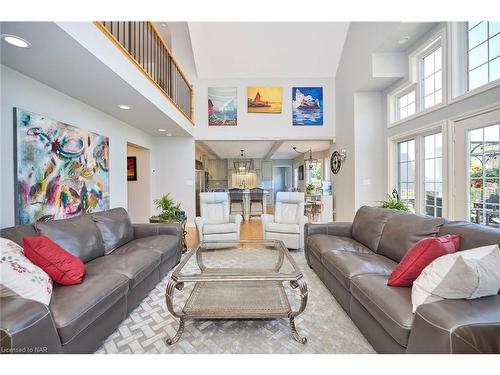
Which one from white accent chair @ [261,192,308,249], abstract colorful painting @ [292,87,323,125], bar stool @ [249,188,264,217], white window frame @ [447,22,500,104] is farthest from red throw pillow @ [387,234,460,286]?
bar stool @ [249,188,264,217]

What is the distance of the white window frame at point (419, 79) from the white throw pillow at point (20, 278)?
4564mm

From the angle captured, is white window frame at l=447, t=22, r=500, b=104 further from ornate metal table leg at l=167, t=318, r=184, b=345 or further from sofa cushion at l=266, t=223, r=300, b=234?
ornate metal table leg at l=167, t=318, r=184, b=345

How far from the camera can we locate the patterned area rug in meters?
1.55

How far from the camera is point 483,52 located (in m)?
2.60

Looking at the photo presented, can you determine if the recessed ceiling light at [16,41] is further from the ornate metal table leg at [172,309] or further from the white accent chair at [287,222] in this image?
the white accent chair at [287,222]

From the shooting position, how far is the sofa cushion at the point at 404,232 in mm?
1912

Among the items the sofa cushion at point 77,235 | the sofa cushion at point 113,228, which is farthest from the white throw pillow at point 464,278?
the sofa cushion at point 113,228

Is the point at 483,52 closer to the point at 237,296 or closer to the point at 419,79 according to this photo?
the point at 419,79

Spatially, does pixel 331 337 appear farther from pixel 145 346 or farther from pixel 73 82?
pixel 73 82

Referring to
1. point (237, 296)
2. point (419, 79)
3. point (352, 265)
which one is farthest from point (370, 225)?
point (419, 79)

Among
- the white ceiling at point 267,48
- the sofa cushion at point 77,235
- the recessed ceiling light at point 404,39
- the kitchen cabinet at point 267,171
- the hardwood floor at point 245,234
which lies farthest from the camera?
the kitchen cabinet at point 267,171

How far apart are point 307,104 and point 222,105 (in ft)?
7.24

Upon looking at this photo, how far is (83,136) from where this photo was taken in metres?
3.08

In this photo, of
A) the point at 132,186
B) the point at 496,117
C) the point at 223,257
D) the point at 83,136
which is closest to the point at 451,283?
the point at 496,117
